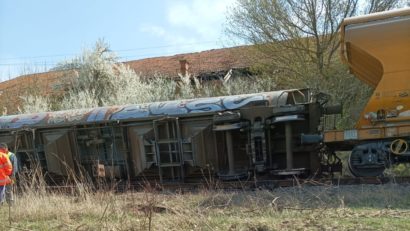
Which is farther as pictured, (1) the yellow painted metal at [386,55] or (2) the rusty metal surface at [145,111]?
(2) the rusty metal surface at [145,111]

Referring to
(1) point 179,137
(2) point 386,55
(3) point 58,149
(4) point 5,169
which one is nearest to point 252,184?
(1) point 179,137

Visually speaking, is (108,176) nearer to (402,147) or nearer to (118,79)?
(402,147)

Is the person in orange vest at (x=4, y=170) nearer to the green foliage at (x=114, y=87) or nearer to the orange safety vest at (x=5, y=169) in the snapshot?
the orange safety vest at (x=5, y=169)

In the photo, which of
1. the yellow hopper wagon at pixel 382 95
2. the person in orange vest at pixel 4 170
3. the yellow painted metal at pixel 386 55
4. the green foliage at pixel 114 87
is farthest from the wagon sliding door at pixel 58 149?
the green foliage at pixel 114 87

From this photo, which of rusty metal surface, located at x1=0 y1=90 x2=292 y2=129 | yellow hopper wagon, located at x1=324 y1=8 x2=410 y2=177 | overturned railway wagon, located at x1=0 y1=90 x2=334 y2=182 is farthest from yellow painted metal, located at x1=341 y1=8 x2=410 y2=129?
rusty metal surface, located at x1=0 y1=90 x2=292 y2=129

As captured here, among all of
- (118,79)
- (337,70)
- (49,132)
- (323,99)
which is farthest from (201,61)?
(323,99)

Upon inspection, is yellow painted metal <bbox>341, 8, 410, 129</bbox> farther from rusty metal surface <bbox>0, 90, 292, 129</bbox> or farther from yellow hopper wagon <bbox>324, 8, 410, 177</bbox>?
rusty metal surface <bbox>0, 90, 292, 129</bbox>

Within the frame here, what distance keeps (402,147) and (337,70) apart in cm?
1023

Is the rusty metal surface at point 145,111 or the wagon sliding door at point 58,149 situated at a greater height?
the rusty metal surface at point 145,111

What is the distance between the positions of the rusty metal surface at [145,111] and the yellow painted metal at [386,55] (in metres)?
2.24

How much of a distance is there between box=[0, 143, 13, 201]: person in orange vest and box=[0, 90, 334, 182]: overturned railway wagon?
51.8 inches

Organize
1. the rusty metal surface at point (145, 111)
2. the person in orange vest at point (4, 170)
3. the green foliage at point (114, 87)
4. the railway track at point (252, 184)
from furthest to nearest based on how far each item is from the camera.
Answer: the green foliage at point (114, 87) → the rusty metal surface at point (145, 111) → the person in orange vest at point (4, 170) → the railway track at point (252, 184)

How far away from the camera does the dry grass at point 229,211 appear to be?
631 centimetres

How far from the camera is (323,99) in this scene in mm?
11570
